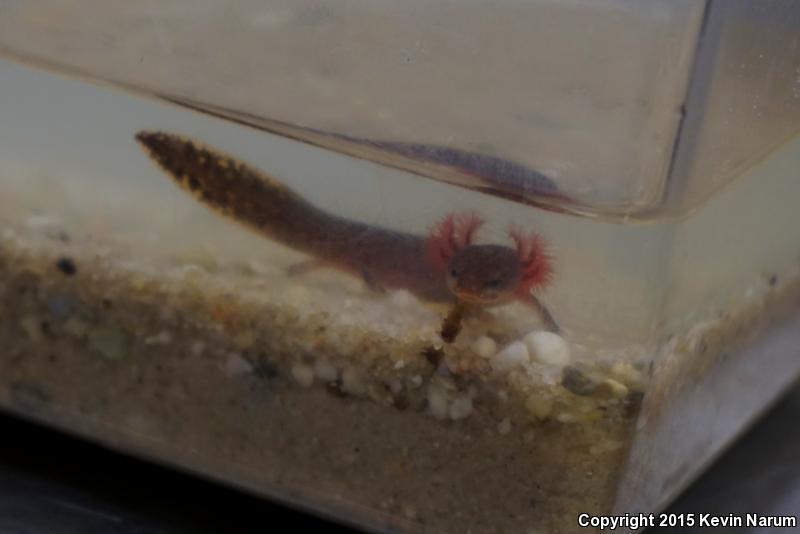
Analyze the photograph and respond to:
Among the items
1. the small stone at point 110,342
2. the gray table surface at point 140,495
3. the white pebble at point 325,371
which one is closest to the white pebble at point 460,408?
the white pebble at point 325,371

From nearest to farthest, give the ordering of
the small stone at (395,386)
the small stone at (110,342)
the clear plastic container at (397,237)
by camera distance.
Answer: the clear plastic container at (397,237), the small stone at (395,386), the small stone at (110,342)

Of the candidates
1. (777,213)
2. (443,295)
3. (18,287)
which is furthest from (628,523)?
(18,287)

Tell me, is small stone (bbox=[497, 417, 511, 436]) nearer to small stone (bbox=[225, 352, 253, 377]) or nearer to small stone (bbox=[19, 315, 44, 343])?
small stone (bbox=[225, 352, 253, 377])

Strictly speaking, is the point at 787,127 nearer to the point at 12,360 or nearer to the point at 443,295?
the point at 443,295

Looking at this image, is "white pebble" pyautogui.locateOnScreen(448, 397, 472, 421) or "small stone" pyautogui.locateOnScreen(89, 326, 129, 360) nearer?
"white pebble" pyautogui.locateOnScreen(448, 397, 472, 421)

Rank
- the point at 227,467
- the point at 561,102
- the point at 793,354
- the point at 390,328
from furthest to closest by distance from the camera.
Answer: the point at 793,354, the point at 227,467, the point at 390,328, the point at 561,102

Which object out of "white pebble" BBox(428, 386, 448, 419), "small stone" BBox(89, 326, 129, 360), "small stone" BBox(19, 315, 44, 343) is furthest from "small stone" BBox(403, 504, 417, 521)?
"small stone" BBox(19, 315, 44, 343)

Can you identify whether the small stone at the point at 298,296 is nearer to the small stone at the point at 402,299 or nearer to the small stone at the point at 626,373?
the small stone at the point at 402,299
